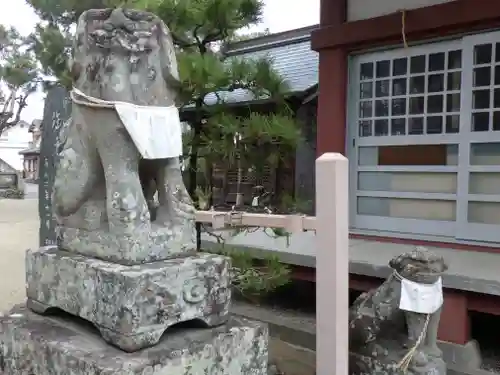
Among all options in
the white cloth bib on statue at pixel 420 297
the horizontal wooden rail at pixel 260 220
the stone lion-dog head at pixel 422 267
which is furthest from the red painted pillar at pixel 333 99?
the horizontal wooden rail at pixel 260 220

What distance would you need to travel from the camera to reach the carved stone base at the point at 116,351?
171 centimetres

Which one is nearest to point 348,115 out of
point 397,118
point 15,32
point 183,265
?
point 397,118

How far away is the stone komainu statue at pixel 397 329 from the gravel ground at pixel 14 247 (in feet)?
13.0

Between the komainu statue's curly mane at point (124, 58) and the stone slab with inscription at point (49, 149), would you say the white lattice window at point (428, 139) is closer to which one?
the stone slab with inscription at point (49, 149)

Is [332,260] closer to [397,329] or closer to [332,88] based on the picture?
[397,329]

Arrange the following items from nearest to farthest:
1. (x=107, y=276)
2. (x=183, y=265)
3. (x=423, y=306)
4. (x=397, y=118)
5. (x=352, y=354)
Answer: (x=107, y=276), (x=183, y=265), (x=423, y=306), (x=352, y=354), (x=397, y=118)

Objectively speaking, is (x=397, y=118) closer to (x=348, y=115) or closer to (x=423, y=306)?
(x=348, y=115)

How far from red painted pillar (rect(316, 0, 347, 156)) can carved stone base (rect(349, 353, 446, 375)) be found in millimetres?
2592

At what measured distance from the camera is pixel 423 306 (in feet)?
9.59

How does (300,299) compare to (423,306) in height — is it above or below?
below

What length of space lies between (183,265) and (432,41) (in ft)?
13.1

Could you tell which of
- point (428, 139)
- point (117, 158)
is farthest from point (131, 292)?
point (428, 139)

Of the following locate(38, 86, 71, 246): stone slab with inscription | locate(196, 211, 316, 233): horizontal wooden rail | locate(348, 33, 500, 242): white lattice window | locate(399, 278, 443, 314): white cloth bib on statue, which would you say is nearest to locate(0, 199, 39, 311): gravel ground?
locate(38, 86, 71, 246): stone slab with inscription

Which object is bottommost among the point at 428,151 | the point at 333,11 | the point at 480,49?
the point at 428,151
